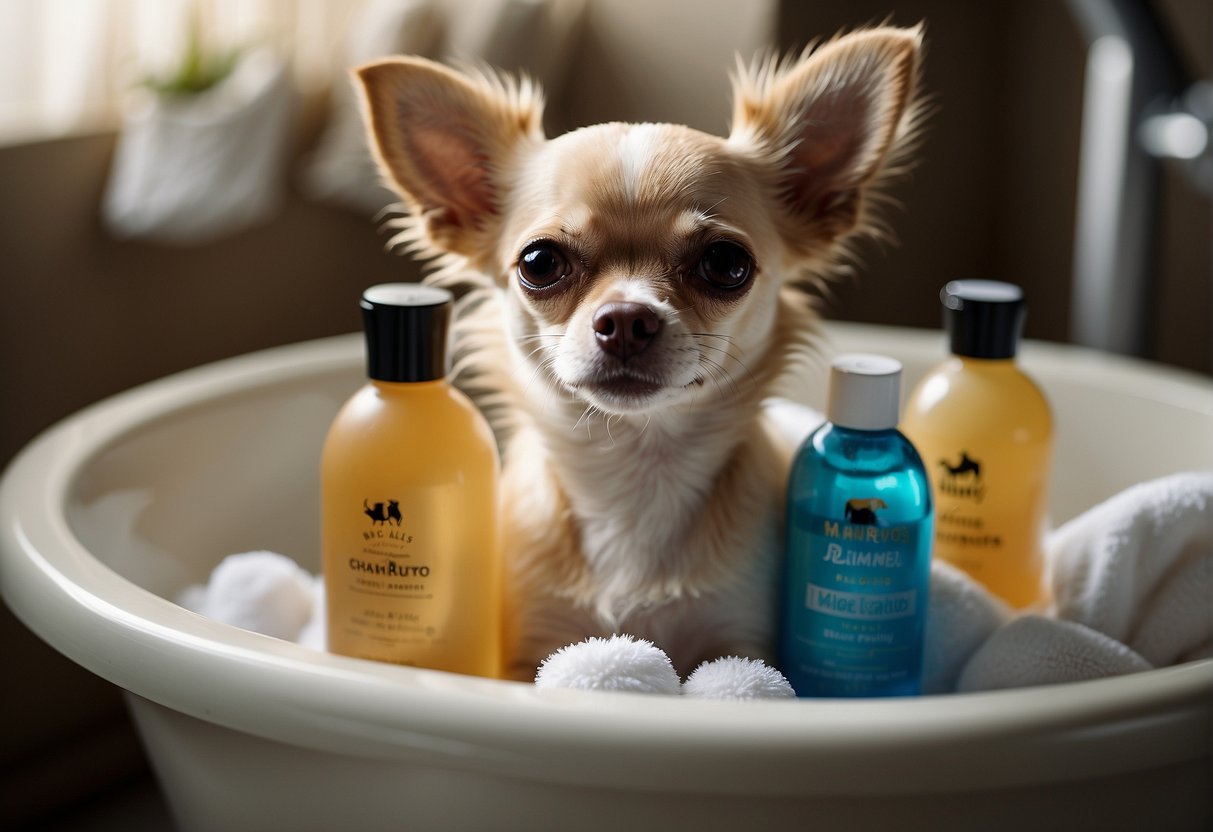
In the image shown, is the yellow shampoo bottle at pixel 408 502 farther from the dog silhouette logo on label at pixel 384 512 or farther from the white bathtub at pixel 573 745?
the white bathtub at pixel 573 745

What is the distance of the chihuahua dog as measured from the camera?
2.09 ft

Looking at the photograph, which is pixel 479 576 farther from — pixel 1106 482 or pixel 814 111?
pixel 1106 482

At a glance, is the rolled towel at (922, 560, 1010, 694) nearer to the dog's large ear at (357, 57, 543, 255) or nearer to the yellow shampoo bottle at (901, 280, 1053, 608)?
the yellow shampoo bottle at (901, 280, 1053, 608)

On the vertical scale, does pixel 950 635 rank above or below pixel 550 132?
below

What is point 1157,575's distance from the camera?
742 millimetres

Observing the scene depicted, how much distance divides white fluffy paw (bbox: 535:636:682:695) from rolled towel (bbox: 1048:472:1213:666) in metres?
0.32

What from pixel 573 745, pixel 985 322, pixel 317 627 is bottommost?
pixel 317 627

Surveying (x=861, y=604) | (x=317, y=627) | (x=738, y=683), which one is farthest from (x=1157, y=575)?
(x=317, y=627)

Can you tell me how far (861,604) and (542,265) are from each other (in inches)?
10.2

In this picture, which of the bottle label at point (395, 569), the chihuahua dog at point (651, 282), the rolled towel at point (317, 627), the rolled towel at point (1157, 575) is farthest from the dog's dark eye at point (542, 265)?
the rolled towel at point (1157, 575)

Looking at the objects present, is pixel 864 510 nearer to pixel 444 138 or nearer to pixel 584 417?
pixel 584 417

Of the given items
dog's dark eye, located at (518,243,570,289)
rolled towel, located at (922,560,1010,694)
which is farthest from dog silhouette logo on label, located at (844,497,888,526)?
dog's dark eye, located at (518,243,570,289)

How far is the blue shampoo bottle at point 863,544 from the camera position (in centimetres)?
65

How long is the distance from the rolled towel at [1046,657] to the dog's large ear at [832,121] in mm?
265
